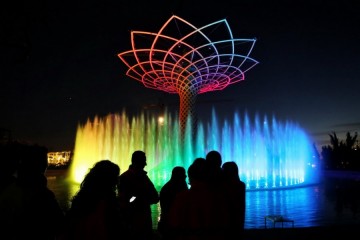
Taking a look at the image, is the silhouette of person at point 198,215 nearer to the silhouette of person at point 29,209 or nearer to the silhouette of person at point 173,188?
the silhouette of person at point 29,209

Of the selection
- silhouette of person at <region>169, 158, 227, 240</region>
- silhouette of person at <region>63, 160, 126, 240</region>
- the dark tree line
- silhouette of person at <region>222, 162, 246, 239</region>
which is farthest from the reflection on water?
the dark tree line

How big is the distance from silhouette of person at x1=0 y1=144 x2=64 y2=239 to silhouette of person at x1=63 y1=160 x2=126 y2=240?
159 mm

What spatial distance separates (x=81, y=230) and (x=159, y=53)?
62.5 feet

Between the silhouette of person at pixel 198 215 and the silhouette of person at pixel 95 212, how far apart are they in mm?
461

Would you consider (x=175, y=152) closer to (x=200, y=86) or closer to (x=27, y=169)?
(x=200, y=86)

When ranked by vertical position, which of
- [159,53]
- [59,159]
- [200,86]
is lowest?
[59,159]

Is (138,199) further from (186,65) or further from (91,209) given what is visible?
(186,65)

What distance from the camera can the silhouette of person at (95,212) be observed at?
2518 millimetres

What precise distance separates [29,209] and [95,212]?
1.87 ft

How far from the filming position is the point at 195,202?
2.59m

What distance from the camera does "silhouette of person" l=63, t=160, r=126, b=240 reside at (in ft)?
8.26

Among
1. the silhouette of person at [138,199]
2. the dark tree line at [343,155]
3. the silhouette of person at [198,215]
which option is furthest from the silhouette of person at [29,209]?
the dark tree line at [343,155]

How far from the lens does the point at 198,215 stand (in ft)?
8.46

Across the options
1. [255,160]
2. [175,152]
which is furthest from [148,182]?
[255,160]
